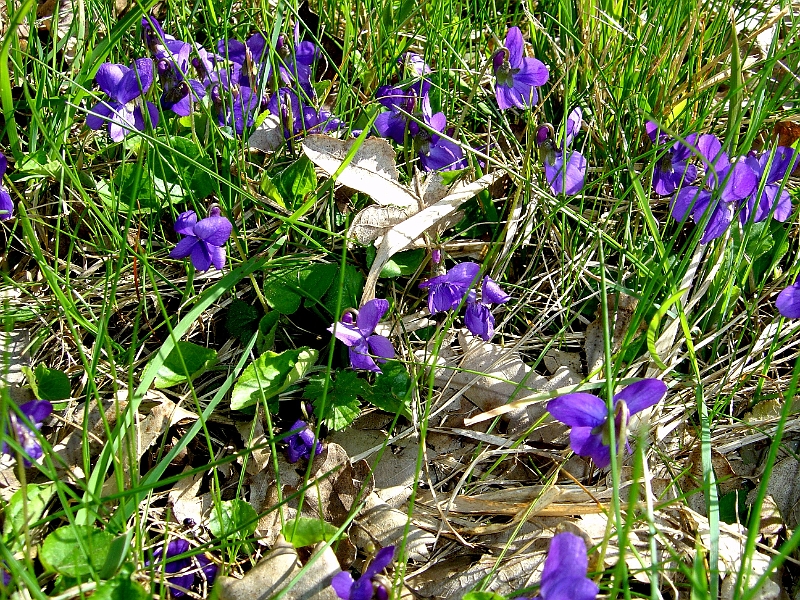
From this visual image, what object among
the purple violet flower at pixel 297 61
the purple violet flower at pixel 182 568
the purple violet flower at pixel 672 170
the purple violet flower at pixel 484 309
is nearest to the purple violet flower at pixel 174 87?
the purple violet flower at pixel 297 61

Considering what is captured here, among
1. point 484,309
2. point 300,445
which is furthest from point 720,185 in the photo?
point 300,445

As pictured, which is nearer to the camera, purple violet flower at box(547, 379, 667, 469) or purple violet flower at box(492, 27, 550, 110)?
purple violet flower at box(547, 379, 667, 469)

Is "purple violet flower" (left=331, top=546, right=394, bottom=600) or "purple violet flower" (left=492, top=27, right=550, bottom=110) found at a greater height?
"purple violet flower" (left=492, top=27, right=550, bottom=110)

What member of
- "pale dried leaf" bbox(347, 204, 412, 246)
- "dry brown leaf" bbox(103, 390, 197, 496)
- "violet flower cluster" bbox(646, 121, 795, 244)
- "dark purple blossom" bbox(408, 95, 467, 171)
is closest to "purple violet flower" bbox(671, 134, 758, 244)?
"violet flower cluster" bbox(646, 121, 795, 244)

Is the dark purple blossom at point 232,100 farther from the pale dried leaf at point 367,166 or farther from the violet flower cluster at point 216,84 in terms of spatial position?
the pale dried leaf at point 367,166

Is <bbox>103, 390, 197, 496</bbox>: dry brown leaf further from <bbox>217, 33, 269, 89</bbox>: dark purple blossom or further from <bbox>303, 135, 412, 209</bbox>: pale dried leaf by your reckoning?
<bbox>217, 33, 269, 89</bbox>: dark purple blossom

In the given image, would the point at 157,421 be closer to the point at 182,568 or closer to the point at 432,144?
the point at 182,568
